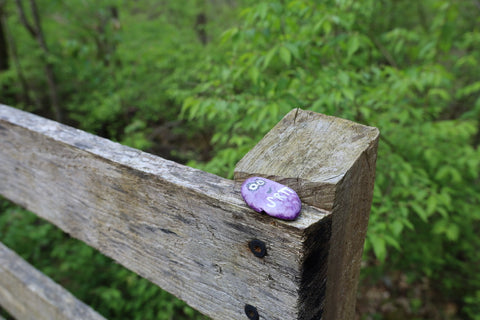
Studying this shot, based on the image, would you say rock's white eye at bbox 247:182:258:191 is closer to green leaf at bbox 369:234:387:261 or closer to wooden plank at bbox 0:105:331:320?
wooden plank at bbox 0:105:331:320

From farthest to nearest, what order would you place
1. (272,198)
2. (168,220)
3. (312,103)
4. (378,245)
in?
(312,103)
(378,245)
(168,220)
(272,198)

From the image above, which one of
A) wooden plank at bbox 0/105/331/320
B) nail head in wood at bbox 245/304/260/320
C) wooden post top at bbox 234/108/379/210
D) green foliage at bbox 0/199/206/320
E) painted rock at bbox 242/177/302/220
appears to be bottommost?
green foliage at bbox 0/199/206/320

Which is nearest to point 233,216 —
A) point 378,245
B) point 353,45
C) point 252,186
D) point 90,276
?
point 252,186

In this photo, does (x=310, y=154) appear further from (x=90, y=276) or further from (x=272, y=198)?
(x=90, y=276)

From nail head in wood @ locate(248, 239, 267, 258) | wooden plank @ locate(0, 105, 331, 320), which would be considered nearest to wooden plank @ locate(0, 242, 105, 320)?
wooden plank @ locate(0, 105, 331, 320)

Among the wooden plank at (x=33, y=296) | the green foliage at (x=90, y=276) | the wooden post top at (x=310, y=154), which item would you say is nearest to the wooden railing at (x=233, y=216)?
the wooden post top at (x=310, y=154)

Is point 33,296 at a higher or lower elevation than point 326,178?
lower
